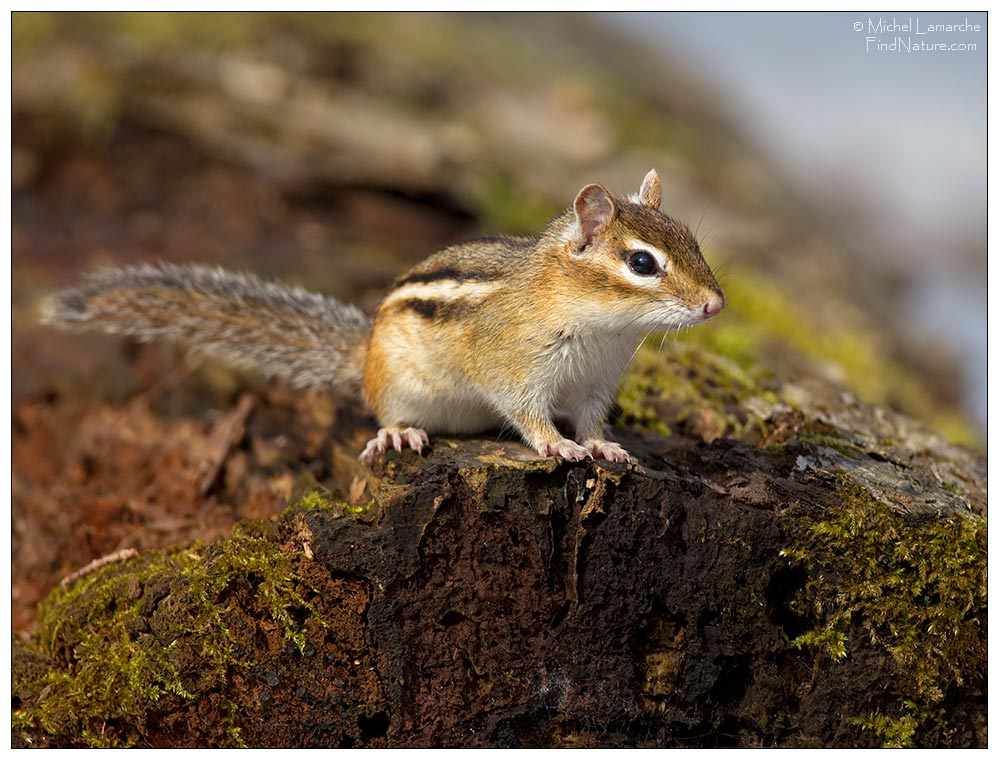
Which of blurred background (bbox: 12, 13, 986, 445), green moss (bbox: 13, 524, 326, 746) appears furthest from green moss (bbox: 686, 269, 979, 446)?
green moss (bbox: 13, 524, 326, 746)

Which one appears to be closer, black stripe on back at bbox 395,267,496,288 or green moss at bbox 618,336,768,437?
black stripe on back at bbox 395,267,496,288

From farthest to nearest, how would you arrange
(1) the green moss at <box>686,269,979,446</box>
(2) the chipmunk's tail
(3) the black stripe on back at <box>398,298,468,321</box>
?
(1) the green moss at <box>686,269,979,446</box> < (2) the chipmunk's tail < (3) the black stripe on back at <box>398,298,468,321</box>

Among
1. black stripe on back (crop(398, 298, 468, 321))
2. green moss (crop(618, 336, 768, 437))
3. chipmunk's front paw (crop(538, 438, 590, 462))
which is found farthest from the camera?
green moss (crop(618, 336, 768, 437))

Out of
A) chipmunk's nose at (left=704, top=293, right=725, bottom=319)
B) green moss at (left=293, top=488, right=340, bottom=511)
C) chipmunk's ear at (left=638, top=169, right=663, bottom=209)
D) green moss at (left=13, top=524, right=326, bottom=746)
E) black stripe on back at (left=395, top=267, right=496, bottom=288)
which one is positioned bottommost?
green moss at (left=13, top=524, right=326, bottom=746)

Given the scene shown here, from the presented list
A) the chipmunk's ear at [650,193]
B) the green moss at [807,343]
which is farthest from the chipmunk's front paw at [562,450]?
the green moss at [807,343]

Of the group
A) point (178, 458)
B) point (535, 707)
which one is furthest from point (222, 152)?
point (535, 707)

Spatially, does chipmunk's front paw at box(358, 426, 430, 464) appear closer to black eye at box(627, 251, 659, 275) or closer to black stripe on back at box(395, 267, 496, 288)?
black stripe on back at box(395, 267, 496, 288)
